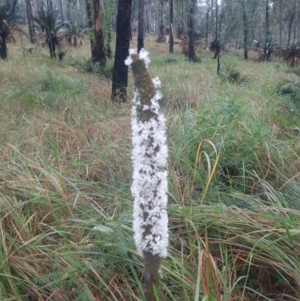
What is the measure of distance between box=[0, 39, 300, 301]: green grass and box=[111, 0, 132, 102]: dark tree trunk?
10.4ft

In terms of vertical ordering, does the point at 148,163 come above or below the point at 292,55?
above

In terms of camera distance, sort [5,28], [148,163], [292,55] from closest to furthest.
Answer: [148,163]
[5,28]
[292,55]

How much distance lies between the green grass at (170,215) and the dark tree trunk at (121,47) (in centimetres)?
318

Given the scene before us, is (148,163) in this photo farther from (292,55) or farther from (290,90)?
(292,55)

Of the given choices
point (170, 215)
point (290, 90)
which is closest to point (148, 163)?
point (170, 215)

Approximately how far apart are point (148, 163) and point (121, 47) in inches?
279

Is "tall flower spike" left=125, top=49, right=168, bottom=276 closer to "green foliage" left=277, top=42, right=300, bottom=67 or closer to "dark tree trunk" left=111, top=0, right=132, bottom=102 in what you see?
"dark tree trunk" left=111, top=0, right=132, bottom=102

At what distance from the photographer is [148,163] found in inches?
39.8

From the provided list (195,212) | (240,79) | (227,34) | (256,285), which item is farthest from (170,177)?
(227,34)

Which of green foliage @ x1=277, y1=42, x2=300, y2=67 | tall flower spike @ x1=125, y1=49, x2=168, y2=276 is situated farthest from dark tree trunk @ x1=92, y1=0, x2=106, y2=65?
green foliage @ x1=277, y1=42, x2=300, y2=67

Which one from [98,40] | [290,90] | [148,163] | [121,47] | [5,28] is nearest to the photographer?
[148,163]

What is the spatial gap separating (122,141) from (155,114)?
9.24ft

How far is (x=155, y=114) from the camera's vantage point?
0.99 m

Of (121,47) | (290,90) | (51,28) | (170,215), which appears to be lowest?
(170,215)
